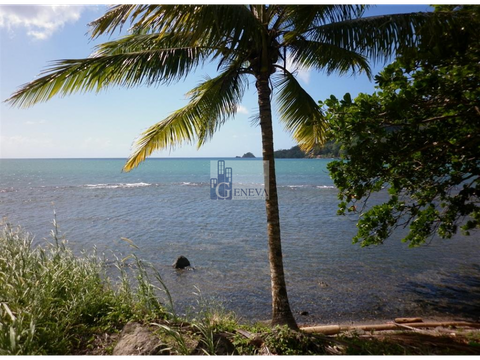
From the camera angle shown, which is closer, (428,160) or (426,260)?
(428,160)

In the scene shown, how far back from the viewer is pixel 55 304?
391 centimetres

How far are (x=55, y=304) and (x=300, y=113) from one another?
18.1 ft

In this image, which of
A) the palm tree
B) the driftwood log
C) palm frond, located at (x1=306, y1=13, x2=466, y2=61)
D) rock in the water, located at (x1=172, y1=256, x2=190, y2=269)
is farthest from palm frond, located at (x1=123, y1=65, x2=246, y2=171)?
rock in the water, located at (x1=172, y1=256, x2=190, y2=269)

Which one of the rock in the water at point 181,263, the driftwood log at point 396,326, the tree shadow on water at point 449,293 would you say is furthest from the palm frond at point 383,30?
the rock in the water at point 181,263

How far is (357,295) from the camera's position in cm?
935

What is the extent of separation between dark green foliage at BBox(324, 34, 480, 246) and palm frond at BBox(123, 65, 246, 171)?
1.98m

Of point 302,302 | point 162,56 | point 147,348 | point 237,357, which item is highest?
point 162,56

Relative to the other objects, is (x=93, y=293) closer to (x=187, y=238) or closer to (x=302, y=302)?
(x=302, y=302)

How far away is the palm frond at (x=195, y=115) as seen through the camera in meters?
5.81

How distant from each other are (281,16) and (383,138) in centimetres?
256

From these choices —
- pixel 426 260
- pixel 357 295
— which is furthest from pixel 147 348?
pixel 426 260

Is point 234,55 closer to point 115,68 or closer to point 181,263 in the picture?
point 115,68

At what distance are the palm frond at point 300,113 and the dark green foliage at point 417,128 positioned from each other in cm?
152

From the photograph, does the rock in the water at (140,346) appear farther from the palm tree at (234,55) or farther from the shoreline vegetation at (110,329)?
the palm tree at (234,55)
